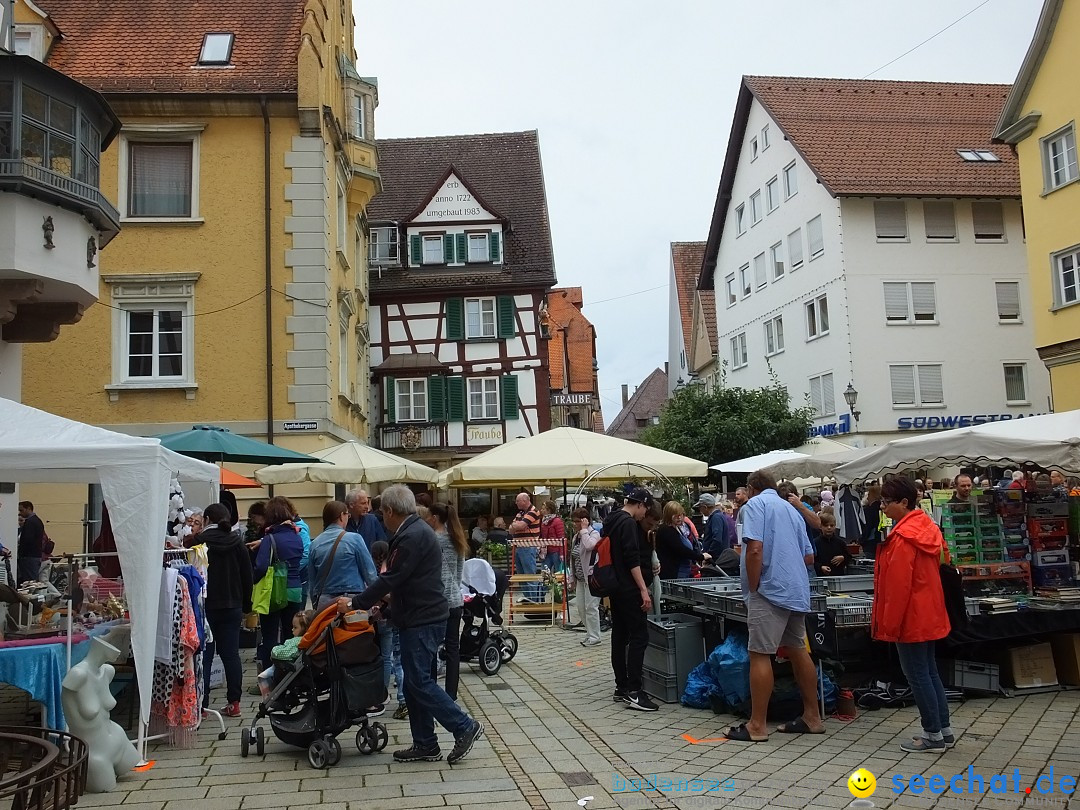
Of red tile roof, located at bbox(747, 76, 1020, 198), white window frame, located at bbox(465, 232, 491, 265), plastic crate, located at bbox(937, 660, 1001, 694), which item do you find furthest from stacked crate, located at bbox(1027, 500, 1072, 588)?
white window frame, located at bbox(465, 232, 491, 265)

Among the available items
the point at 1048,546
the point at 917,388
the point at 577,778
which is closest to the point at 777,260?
the point at 917,388

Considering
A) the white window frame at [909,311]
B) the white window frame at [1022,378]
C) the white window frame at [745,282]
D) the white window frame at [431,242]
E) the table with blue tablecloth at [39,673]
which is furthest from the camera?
the white window frame at [745,282]

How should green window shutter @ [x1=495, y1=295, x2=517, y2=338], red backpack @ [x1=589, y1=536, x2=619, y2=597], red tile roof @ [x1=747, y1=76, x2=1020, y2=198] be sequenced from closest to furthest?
red backpack @ [x1=589, y1=536, x2=619, y2=597] < red tile roof @ [x1=747, y1=76, x2=1020, y2=198] < green window shutter @ [x1=495, y1=295, x2=517, y2=338]

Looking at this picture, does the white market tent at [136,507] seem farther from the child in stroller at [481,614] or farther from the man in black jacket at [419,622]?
the child in stroller at [481,614]

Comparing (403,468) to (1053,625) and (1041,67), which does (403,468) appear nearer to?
(1053,625)

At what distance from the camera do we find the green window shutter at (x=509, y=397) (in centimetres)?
3453

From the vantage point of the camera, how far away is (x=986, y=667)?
8.53m

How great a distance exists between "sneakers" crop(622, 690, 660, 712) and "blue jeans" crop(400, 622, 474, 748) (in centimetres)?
205

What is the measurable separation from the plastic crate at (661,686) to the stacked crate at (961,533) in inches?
119

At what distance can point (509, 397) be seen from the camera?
3466cm

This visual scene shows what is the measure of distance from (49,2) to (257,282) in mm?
9027

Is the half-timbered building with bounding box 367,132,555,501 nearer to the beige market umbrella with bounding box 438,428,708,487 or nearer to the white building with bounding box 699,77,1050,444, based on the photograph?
the white building with bounding box 699,77,1050,444

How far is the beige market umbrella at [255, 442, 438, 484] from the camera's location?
48.3ft

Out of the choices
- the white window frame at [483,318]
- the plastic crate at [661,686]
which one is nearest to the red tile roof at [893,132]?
the white window frame at [483,318]
